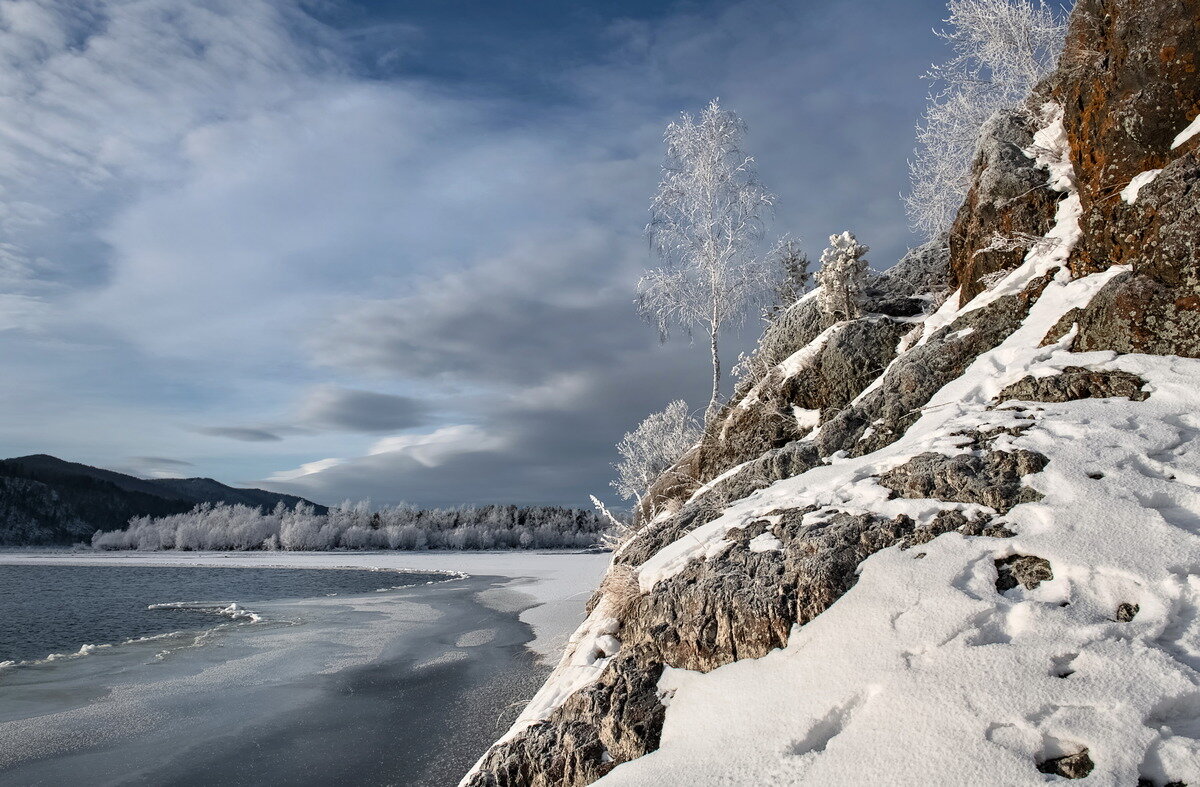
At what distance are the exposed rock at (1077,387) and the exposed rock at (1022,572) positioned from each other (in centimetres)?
199

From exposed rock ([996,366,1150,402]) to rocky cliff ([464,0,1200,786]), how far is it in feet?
0.08

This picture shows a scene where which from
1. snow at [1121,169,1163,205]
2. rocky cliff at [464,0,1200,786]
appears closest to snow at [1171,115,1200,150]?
rocky cliff at [464,0,1200,786]

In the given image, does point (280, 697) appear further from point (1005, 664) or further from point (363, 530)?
point (363, 530)

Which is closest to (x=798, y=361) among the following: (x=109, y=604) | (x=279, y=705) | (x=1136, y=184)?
(x=1136, y=184)

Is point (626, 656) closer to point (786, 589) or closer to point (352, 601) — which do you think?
point (786, 589)

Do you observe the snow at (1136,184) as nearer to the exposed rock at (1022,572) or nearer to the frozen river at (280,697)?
the exposed rock at (1022,572)

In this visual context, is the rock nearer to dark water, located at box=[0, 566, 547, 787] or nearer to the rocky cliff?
the rocky cliff

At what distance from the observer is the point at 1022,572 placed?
3.46 m

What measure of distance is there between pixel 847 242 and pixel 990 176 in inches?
80.6

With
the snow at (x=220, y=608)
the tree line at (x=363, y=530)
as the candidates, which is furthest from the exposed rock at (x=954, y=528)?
the tree line at (x=363, y=530)

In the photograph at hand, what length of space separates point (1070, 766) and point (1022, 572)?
3.60ft

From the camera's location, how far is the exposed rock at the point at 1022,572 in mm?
3395

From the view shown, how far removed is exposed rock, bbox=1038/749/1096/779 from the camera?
2.54m

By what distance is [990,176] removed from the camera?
775 cm
